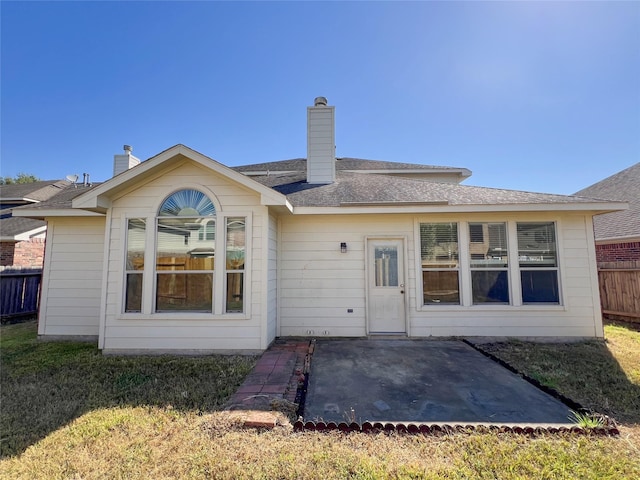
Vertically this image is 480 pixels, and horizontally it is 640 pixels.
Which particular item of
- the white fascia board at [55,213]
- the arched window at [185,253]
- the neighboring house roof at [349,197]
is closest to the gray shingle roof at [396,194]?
the neighboring house roof at [349,197]

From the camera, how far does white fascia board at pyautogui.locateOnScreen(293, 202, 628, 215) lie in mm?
5594

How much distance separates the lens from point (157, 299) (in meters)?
5.25

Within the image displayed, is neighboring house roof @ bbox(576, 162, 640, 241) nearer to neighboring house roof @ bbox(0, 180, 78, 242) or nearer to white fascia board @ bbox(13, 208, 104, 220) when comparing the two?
white fascia board @ bbox(13, 208, 104, 220)

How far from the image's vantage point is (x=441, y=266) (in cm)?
609

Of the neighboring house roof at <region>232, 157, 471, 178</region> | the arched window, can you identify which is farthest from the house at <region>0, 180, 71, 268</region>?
the arched window

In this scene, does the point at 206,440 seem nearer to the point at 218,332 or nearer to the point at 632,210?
the point at 218,332

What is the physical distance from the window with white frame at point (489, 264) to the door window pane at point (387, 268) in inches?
62.6

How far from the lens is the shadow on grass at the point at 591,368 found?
10.9 ft

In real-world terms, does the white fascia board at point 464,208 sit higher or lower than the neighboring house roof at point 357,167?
lower

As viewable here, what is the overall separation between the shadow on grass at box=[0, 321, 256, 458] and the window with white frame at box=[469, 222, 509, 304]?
4856 millimetres

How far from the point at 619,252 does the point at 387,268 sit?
7732 millimetres

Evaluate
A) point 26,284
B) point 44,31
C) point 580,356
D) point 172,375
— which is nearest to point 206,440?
point 172,375

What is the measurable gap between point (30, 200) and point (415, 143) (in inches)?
752

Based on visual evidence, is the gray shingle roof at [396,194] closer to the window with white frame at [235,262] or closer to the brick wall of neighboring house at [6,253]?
the window with white frame at [235,262]
